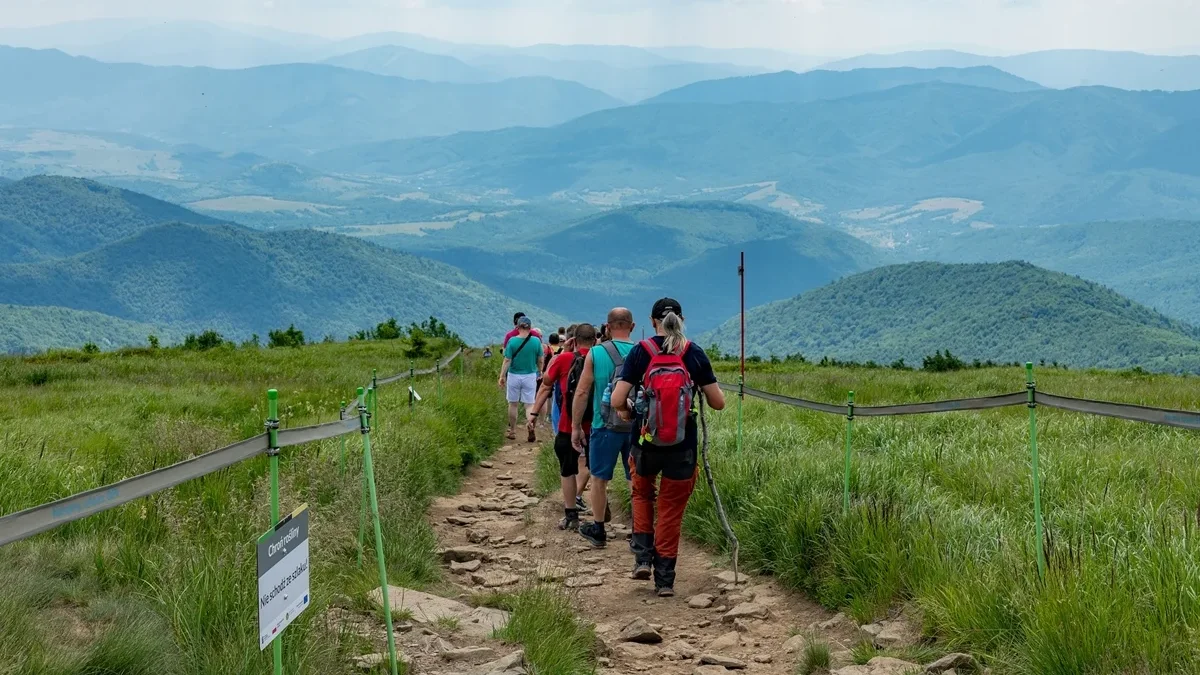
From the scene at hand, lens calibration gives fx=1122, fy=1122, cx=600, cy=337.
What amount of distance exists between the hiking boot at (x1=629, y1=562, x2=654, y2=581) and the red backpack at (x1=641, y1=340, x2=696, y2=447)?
1.20 m

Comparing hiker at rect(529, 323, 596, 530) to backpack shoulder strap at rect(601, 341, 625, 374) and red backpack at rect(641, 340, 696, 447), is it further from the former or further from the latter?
red backpack at rect(641, 340, 696, 447)

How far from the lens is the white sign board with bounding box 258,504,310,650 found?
3.82 metres

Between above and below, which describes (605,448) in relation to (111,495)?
below

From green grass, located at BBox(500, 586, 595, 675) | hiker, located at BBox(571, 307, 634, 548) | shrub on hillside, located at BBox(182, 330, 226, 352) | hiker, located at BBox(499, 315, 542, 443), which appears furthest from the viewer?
shrub on hillside, located at BBox(182, 330, 226, 352)

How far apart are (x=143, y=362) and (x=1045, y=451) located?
23.1m

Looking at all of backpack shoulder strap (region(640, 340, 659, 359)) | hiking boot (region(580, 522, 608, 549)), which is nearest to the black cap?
backpack shoulder strap (region(640, 340, 659, 359))

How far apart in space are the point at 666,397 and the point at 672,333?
0.47 meters

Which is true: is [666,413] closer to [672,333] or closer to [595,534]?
[672,333]

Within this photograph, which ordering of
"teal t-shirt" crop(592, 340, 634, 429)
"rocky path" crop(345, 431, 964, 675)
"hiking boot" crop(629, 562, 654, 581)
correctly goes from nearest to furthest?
"rocky path" crop(345, 431, 964, 675), "hiking boot" crop(629, 562, 654, 581), "teal t-shirt" crop(592, 340, 634, 429)

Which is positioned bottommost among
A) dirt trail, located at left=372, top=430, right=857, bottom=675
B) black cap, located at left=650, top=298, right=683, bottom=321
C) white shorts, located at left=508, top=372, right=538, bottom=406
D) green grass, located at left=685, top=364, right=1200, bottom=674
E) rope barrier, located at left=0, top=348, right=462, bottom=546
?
dirt trail, located at left=372, top=430, right=857, bottom=675

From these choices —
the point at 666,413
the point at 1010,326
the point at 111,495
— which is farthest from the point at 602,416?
the point at 1010,326

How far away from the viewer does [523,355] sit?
16.3 m

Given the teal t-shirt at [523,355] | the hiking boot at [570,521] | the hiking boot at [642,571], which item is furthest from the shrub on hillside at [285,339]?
the hiking boot at [642,571]

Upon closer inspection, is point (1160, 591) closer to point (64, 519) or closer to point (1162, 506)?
point (1162, 506)
